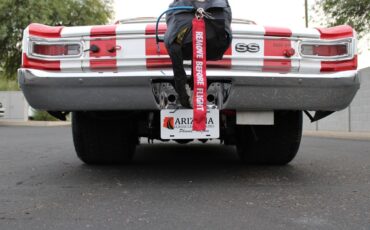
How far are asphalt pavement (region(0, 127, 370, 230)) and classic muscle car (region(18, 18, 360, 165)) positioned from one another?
0.54 meters

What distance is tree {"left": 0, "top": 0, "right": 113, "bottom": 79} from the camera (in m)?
22.1

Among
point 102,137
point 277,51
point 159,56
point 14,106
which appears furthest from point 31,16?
point 277,51

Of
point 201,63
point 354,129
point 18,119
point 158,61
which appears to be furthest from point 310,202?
point 18,119

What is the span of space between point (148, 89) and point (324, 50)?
4.74 feet

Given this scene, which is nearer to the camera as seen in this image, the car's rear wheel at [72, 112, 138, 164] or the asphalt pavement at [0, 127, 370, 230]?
the asphalt pavement at [0, 127, 370, 230]

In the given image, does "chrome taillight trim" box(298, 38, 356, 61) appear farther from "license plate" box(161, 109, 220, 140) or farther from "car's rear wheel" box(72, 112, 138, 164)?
"car's rear wheel" box(72, 112, 138, 164)

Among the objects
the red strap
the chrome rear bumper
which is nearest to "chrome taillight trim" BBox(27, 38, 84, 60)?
the chrome rear bumper

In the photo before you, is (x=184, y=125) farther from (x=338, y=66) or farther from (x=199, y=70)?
(x=338, y=66)

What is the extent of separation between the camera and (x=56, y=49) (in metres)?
3.93

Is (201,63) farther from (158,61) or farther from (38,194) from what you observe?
(38,194)

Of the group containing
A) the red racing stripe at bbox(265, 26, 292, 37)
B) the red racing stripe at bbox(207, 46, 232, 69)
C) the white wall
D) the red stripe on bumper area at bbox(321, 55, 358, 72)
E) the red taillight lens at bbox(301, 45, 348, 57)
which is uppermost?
the red racing stripe at bbox(265, 26, 292, 37)

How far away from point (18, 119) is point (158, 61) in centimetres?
2668

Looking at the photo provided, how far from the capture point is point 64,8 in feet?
78.8

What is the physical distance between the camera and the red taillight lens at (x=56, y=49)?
3.91 metres
